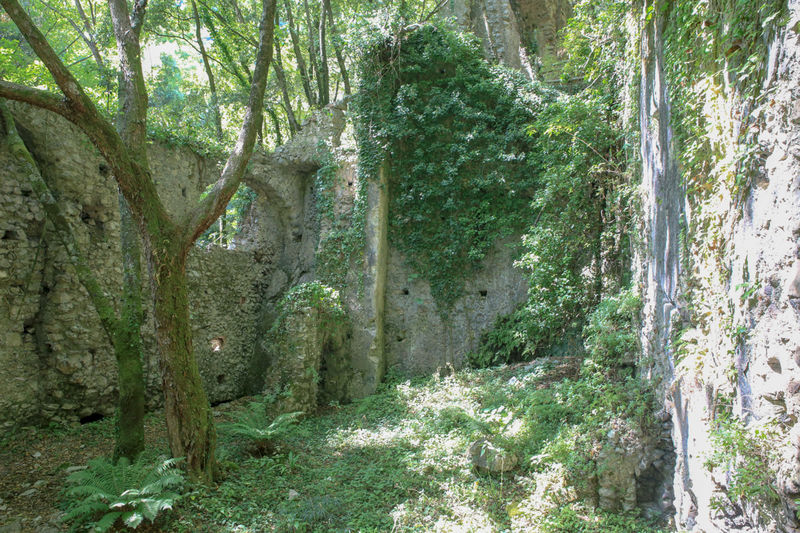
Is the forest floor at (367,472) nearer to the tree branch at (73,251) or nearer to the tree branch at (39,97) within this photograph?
the tree branch at (73,251)

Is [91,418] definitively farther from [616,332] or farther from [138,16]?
[616,332]

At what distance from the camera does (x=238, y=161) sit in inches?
227

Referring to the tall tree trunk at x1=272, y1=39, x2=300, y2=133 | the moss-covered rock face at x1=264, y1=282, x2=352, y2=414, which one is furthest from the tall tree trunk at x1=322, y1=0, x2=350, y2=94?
the moss-covered rock face at x1=264, y1=282, x2=352, y2=414

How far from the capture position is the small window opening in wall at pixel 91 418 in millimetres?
7118

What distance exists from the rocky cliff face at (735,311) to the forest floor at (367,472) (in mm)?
1254

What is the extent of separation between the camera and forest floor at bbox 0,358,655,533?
485 cm

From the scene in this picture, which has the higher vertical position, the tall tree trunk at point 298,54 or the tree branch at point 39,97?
the tall tree trunk at point 298,54

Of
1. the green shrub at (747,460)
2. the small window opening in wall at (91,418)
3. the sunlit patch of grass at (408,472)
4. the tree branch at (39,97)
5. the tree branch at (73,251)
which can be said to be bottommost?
the sunlit patch of grass at (408,472)

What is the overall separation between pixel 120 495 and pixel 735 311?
17.3ft

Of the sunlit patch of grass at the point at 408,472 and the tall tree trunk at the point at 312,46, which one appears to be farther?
the tall tree trunk at the point at 312,46

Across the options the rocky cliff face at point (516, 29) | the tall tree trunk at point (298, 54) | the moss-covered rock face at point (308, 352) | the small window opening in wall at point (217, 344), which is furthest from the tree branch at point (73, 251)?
the rocky cliff face at point (516, 29)

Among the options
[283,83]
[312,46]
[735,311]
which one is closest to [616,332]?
[735,311]

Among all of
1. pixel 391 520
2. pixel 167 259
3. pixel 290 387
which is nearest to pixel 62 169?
pixel 167 259

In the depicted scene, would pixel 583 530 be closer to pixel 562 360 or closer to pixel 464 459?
pixel 464 459
